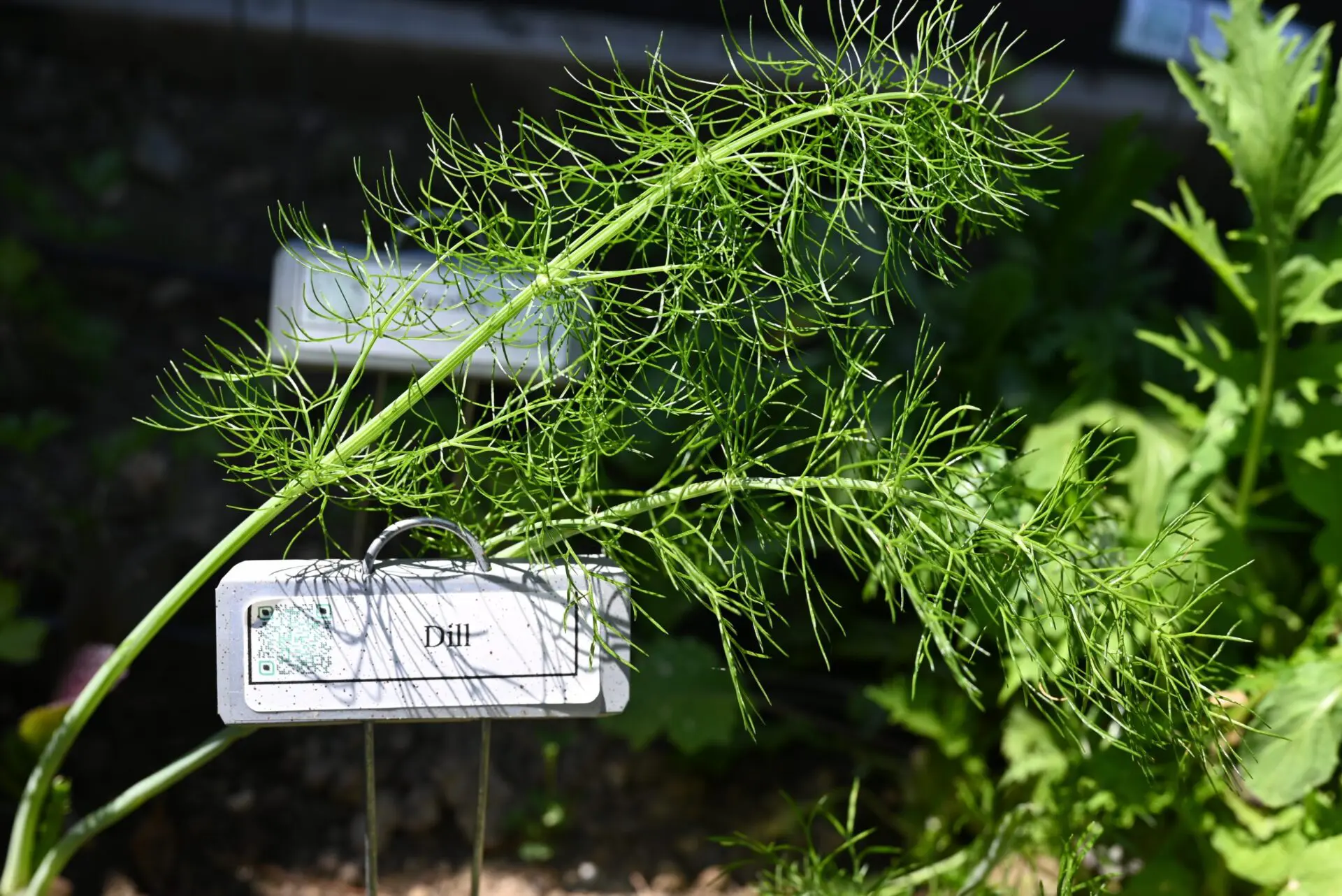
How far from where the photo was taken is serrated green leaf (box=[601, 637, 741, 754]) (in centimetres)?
158

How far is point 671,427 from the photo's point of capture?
1.80 metres

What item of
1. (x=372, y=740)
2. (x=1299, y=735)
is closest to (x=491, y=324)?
(x=372, y=740)

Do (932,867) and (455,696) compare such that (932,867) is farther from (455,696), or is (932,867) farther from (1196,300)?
(1196,300)

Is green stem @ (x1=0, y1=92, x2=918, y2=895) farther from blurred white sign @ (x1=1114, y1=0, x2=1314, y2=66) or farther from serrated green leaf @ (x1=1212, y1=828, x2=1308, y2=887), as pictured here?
blurred white sign @ (x1=1114, y1=0, x2=1314, y2=66)

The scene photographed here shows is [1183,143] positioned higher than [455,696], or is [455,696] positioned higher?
[1183,143]

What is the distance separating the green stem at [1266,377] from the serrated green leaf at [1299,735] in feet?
0.91

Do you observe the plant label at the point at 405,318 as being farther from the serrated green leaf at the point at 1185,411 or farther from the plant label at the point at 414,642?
the serrated green leaf at the point at 1185,411

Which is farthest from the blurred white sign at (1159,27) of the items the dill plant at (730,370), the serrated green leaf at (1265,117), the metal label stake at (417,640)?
the metal label stake at (417,640)

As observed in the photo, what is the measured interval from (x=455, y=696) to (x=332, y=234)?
179cm

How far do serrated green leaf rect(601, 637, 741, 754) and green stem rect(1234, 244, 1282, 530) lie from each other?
0.73m

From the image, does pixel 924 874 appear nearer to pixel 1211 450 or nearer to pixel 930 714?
pixel 930 714

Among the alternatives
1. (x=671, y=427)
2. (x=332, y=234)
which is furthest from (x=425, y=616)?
(x=332, y=234)

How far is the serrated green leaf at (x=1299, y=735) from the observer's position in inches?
47.8

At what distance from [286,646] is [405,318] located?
10.8 inches
